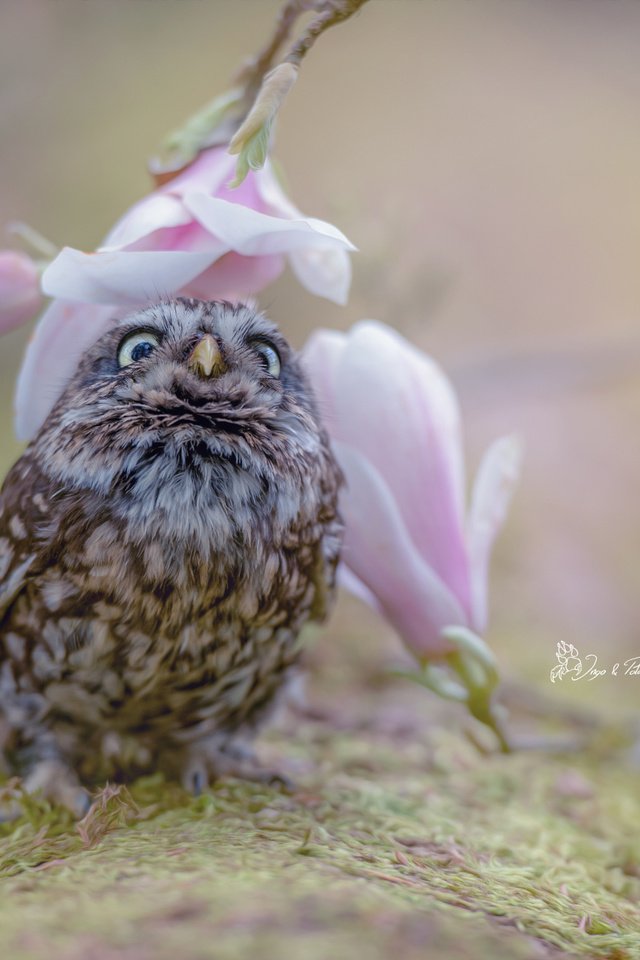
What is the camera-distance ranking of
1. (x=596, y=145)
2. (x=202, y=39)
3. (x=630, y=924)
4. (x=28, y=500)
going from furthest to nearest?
(x=596, y=145)
(x=202, y=39)
(x=28, y=500)
(x=630, y=924)

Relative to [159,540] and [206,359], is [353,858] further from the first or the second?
[206,359]

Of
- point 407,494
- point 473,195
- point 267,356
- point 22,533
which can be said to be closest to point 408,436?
point 407,494

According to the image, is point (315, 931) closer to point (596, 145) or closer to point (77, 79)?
point (77, 79)

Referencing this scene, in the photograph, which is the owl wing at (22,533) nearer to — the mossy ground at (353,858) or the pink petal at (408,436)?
the mossy ground at (353,858)

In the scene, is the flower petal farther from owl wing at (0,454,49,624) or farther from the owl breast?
owl wing at (0,454,49,624)

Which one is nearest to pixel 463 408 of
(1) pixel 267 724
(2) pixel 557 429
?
(2) pixel 557 429

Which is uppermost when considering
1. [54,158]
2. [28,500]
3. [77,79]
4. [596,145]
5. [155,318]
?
[596,145]
